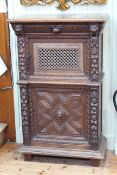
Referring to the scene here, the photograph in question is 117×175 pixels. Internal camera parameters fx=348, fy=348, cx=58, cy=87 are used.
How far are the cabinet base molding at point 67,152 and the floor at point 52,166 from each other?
→ 8 centimetres

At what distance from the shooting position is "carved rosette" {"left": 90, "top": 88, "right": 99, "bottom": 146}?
9.64ft

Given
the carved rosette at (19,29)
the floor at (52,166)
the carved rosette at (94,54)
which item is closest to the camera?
the carved rosette at (94,54)

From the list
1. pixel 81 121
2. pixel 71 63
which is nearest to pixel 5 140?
pixel 81 121

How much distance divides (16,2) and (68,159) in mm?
1565

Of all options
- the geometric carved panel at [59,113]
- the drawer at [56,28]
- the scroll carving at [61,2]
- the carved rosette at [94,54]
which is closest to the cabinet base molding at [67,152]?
the geometric carved panel at [59,113]

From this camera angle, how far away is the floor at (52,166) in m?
3.04

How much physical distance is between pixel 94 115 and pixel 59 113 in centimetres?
31

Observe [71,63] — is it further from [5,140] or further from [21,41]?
[5,140]

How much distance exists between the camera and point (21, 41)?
2955 mm

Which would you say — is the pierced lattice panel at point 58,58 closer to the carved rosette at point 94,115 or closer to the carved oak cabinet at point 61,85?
the carved oak cabinet at point 61,85

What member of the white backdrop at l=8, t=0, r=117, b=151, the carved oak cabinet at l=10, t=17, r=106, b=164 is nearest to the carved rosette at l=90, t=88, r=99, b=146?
the carved oak cabinet at l=10, t=17, r=106, b=164

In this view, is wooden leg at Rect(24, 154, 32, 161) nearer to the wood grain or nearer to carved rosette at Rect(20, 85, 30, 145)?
carved rosette at Rect(20, 85, 30, 145)

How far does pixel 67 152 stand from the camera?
3.11 m

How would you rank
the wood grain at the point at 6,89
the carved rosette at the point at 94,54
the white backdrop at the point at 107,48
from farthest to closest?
the wood grain at the point at 6,89 < the white backdrop at the point at 107,48 < the carved rosette at the point at 94,54
